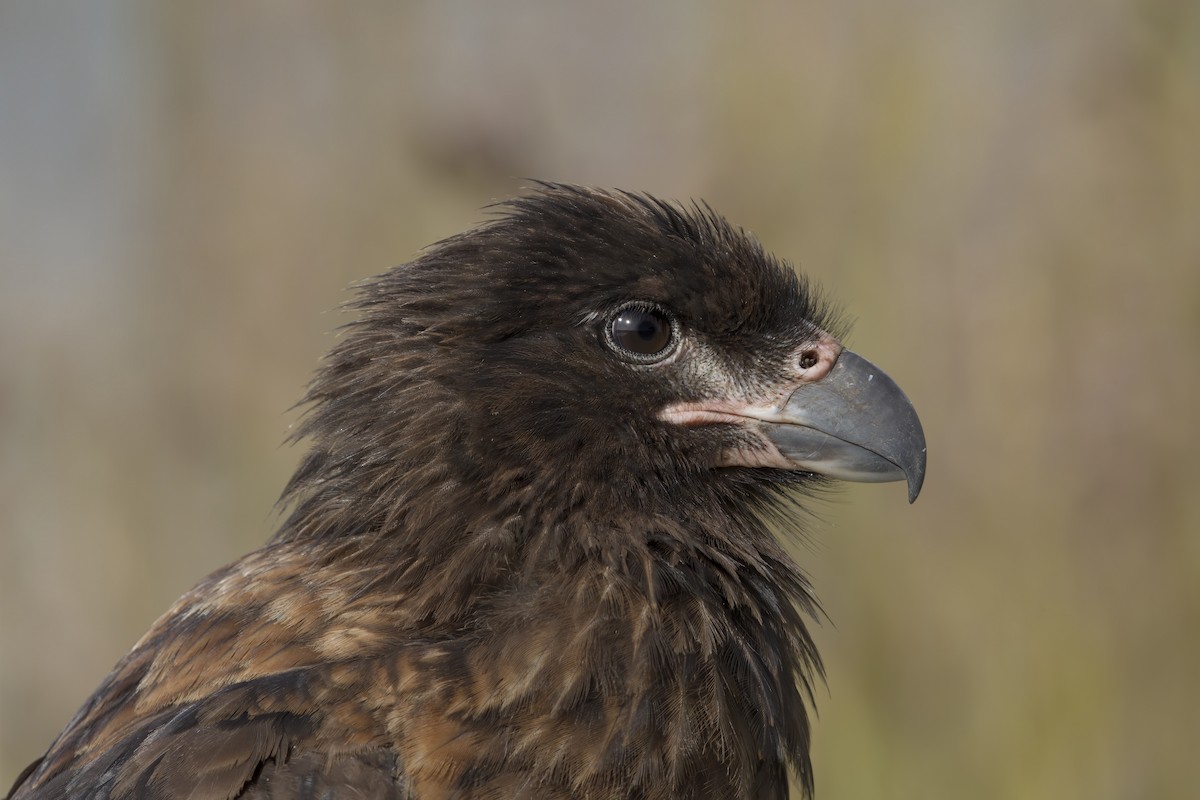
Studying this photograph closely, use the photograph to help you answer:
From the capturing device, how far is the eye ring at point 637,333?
3.23 metres

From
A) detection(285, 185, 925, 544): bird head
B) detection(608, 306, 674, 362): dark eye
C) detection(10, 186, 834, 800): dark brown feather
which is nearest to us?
detection(10, 186, 834, 800): dark brown feather

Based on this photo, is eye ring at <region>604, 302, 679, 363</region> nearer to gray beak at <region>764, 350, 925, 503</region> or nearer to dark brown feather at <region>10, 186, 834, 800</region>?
dark brown feather at <region>10, 186, 834, 800</region>

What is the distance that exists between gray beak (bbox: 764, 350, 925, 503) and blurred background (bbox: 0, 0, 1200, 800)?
163cm

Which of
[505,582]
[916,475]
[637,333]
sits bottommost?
[505,582]

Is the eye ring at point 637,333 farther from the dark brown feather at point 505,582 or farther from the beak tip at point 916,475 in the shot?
the beak tip at point 916,475

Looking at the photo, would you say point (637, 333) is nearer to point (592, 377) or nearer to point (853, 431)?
point (592, 377)

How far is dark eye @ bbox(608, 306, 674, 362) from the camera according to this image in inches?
127

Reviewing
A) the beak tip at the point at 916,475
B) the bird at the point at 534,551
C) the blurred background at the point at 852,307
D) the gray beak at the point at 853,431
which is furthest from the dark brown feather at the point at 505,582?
the blurred background at the point at 852,307

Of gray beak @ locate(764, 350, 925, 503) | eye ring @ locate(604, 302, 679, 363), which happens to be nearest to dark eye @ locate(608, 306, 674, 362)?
eye ring @ locate(604, 302, 679, 363)

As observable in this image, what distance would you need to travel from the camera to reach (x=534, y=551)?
298 cm

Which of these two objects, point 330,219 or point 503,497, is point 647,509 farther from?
point 330,219

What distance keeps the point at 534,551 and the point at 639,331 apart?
2.05 ft

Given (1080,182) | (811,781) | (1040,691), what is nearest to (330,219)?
(1080,182)

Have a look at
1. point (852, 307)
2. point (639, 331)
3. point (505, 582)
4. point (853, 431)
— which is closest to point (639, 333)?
point (639, 331)
